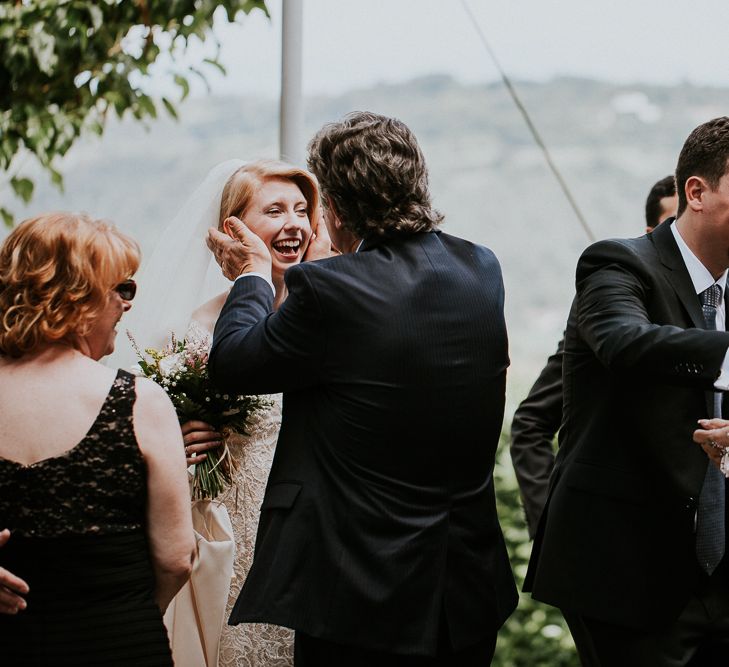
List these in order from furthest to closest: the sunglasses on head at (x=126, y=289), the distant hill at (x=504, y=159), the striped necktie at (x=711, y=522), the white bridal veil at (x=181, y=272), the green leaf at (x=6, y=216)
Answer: the distant hill at (x=504, y=159) → the green leaf at (x=6, y=216) → the white bridal veil at (x=181, y=272) → the striped necktie at (x=711, y=522) → the sunglasses on head at (x=126, y=289)

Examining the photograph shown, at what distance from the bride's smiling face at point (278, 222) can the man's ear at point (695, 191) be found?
1.28 metres

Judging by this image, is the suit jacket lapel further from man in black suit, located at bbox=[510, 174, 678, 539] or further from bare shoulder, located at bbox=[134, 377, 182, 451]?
bare shoulder, located at bbox=[134, 377, 182, 451]

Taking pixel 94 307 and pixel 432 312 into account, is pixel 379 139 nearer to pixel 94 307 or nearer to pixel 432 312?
pixel 432 312

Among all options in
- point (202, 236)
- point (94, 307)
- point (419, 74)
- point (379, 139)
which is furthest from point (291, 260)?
point (419, 74)

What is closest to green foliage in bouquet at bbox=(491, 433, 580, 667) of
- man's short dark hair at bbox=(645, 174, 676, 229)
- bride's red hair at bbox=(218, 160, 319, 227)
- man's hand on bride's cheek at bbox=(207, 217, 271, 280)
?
man's short dark hair at bbox=(645, 174, 676, 229)

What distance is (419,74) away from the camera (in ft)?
24.0

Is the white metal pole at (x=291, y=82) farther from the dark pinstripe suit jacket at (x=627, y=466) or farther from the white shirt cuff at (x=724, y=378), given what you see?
the white shirt cuff at (x=724, y=378)

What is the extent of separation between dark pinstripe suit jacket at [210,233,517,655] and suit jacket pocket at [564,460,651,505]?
0.42 metres

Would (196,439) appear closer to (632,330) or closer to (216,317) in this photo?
(216,317)

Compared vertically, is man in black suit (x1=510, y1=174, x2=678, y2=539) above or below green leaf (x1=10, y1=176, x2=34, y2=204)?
below

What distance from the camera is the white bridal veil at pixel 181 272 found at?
3664 millimetres

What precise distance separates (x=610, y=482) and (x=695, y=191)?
2.82 ft

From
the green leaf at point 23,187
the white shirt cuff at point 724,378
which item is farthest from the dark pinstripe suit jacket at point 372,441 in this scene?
the green leaf at point 23,187

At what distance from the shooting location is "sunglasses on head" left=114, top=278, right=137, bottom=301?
8.23ft
